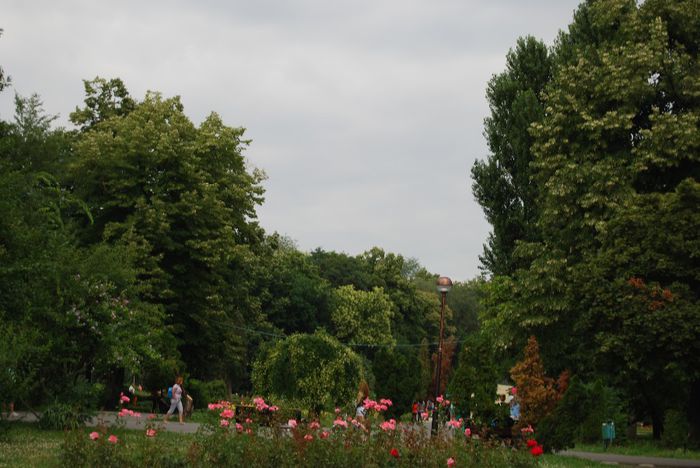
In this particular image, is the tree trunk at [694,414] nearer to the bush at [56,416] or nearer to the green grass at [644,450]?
the green grass at [644,450]

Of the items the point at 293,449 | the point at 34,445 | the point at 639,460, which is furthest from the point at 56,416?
the point at 639,460

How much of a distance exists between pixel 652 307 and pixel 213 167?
23.9 meters

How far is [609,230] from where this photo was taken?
3103 centimetres

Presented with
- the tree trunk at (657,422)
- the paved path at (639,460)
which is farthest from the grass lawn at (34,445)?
the tree trunk at (657,422)

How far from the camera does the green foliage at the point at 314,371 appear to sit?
42.2 m

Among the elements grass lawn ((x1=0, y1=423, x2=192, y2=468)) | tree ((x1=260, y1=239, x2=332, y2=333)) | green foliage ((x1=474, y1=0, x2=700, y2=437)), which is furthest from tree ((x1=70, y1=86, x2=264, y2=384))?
tree ((x1=260, y1=239, x2=332, y2=333))

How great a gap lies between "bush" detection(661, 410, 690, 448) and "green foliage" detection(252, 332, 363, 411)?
492 inches

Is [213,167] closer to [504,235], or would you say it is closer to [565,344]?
[504,235]

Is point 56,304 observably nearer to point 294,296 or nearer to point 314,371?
point 314,371

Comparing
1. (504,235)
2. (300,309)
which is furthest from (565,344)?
(300,309)

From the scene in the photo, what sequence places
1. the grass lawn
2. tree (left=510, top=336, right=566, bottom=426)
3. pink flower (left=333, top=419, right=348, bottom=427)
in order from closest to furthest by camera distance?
pink flower (left=333, top=419, right=348, bottom=427) → the grass lawn → tree (left=510, top=336, right=566, bottom=426)

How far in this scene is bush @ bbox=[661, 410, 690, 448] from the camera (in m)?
35.9

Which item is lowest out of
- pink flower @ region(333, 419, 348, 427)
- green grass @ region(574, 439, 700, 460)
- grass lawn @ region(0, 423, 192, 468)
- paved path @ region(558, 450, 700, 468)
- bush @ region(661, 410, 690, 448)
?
grass lawn @ region(0, 423, 192, 468)

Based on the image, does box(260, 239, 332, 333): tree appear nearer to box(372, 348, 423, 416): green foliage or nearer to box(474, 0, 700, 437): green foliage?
box(372, 348, 423, 416): green foliage
